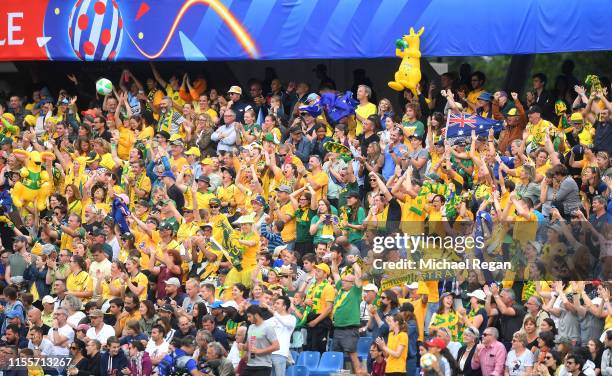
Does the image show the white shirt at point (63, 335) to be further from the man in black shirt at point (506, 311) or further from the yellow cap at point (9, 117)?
the yellow cap at point (9, 117)

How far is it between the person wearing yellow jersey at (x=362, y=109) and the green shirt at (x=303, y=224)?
2461 millimetres

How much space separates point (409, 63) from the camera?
2362cm

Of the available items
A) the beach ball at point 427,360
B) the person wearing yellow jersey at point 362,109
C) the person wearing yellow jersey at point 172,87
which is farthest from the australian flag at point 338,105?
the beach ball at point 427,360

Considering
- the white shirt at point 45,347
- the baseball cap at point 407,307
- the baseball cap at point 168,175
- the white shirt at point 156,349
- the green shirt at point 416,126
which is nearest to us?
the baseball cap at point 407,307

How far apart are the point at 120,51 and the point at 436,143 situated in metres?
8.34

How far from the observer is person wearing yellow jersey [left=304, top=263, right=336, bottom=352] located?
18734mm

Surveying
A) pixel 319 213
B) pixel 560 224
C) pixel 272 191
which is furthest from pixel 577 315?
pixel 272 191

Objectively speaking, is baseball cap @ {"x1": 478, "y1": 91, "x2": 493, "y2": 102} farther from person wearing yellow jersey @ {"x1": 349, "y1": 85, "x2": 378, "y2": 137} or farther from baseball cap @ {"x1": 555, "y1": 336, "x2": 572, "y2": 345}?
baseball cap @ {"x1": 555, "y1": 336, "x2": 572, "y2": 345}

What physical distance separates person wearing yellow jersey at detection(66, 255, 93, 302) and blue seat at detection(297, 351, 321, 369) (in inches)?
155

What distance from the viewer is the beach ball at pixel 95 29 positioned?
1091 inches

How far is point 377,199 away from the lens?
2012 centimetres

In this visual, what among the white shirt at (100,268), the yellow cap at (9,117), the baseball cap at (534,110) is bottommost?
the white shirt at (100,268)

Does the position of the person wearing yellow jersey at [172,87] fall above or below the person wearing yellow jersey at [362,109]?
above

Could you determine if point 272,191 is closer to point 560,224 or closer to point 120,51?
point 560,224
